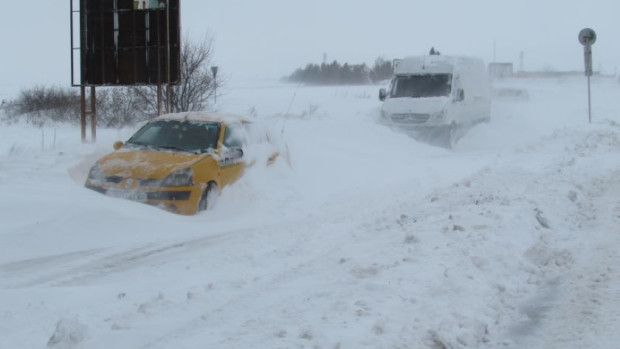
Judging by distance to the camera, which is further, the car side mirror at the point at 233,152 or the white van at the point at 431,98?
the white van at the point at 431,98

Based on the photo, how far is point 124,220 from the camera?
784 cm

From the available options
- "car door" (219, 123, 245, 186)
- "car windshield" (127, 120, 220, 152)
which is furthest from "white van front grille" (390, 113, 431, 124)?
"car windshield" (127, 120, 220, 152)

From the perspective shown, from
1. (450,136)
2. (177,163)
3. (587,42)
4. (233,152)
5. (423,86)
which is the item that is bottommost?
(177,163)

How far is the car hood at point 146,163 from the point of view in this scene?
8688 mm

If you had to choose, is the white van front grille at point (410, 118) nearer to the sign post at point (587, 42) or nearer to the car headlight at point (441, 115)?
the car headlight at point (441, 115)

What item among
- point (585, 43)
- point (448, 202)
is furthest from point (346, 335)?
point (585, 43)

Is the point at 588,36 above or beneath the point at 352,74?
beneath

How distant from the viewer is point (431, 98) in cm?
1912

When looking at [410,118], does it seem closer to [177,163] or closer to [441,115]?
[441,115]

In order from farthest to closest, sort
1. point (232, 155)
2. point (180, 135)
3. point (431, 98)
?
point (431, 98)
point (180, 135)
point (232, 155)

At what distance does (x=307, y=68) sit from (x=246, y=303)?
4515 centimetres

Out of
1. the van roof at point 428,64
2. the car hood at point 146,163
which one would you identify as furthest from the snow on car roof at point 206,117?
the van roof at point 428,64

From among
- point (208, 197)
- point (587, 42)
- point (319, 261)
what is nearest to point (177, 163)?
point (208, 197)

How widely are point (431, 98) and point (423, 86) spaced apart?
29.6 inches
